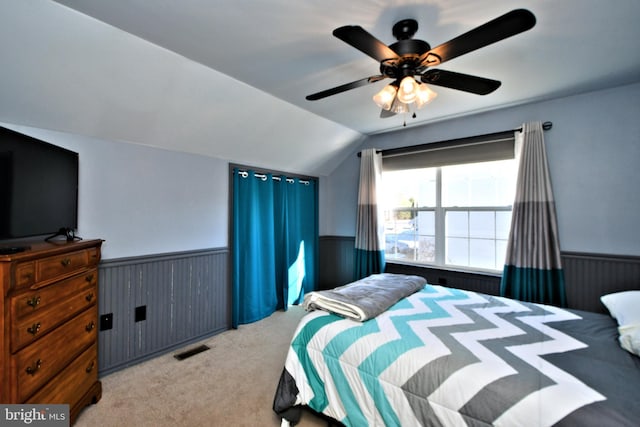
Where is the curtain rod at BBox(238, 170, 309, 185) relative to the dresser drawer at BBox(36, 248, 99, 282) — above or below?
above

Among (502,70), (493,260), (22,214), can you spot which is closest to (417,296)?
(493,260)

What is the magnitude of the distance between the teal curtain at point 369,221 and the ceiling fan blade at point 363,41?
7.85 feet

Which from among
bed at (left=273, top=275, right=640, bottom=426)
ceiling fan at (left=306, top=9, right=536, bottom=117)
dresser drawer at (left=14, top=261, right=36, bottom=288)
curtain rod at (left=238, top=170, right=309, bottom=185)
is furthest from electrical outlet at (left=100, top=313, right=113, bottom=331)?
ceiling fan at (left=306, top=9, right=536, bottom=117)

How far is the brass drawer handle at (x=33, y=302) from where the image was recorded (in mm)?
1324

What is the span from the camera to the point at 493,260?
3.08 meters

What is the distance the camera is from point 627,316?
1601 millimetres

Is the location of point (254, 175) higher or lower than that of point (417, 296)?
higher

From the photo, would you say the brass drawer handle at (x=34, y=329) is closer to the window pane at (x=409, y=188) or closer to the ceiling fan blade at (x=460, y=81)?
the ceiling fan blade at (x=460, y=81)

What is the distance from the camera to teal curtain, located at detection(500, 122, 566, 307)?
8.52 feet

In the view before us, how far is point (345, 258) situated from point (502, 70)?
2981 millimetres

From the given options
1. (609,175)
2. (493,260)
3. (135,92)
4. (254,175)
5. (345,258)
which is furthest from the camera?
(345,258)

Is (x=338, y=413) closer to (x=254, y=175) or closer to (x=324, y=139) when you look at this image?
(x=254, y=175)

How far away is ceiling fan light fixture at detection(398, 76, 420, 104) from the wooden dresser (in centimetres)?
210

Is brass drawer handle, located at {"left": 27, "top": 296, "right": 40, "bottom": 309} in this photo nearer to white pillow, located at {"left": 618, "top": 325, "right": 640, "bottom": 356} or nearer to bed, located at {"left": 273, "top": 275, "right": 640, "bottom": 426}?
bed, located at {"left": 273, "top": 275, "right": 640, "bottom": 426}
